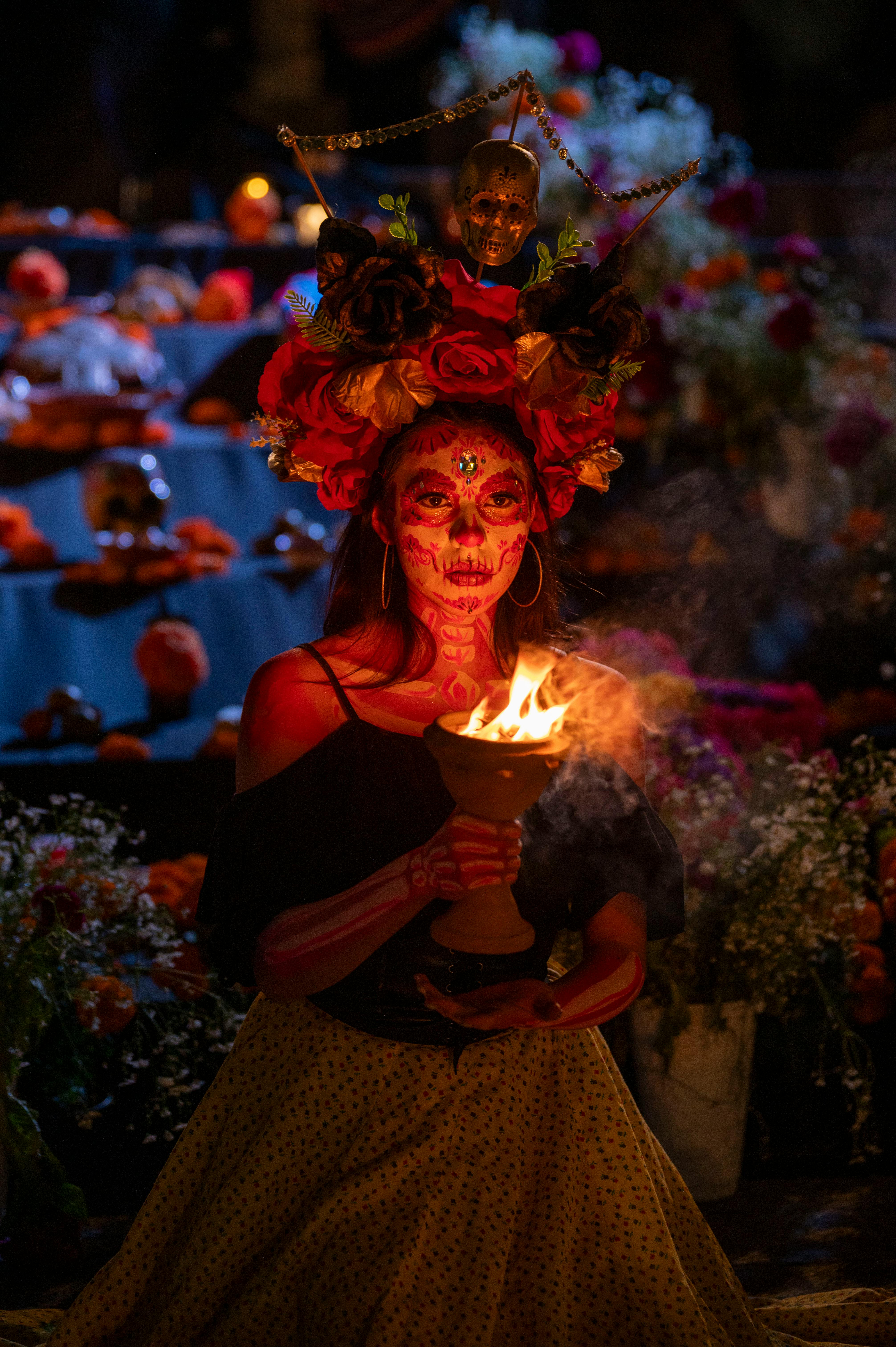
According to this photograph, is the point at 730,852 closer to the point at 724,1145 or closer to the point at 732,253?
the point at 724,1145

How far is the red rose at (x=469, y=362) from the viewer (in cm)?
169

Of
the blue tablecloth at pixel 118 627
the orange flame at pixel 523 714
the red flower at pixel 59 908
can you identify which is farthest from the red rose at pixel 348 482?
the blue tablecloth at pixel 118 627

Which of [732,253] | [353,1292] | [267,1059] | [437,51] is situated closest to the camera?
[353,1292]

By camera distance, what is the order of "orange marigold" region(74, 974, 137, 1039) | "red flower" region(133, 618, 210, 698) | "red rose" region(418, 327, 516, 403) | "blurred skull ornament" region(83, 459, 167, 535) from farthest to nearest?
1. "blurred skull ornament" region(83, 459, 167, 535)
2. "red flower" region(133, 618, 210, 698)
3. "orange marigold" region(74, 974, 137, 1039)
4. "red rose" region(418, 327, 516, 403)

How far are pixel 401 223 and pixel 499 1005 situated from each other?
1.06 meters

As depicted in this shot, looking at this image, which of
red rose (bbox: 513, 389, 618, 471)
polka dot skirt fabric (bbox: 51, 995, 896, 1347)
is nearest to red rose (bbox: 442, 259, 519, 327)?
red rose (bbox: 513, 389, 618, 471)

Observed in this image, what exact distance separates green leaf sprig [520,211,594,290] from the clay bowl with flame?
2.14ft

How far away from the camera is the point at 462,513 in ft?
5.65

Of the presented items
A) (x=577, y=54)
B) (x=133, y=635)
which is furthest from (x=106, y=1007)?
(x=577, y=54)

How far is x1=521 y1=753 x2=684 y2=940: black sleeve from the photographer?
1.73 metres

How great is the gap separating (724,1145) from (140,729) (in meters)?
2.17

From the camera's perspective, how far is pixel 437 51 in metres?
8.52

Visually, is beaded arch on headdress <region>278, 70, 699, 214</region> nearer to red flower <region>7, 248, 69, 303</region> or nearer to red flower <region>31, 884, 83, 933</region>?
red flower <region>31, 884, 83, 933</region>

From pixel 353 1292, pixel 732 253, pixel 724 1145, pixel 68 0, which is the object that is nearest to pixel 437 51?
pixel 68 0
